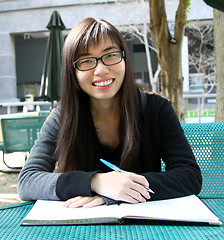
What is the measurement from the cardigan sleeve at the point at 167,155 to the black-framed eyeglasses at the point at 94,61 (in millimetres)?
316

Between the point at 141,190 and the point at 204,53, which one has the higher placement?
the point at 204,53

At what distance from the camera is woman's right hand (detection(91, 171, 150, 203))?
40.3 inches

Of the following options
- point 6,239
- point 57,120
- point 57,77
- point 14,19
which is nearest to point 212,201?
point 6,239

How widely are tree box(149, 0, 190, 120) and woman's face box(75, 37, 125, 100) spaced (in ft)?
7.93

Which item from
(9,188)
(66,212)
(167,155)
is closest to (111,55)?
(167,155)

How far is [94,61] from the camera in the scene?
138 centimetres

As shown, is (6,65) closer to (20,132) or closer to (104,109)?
(20,132)

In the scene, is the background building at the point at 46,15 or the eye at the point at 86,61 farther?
the background building at the point at 46,15

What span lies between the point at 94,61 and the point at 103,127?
429 millimetres

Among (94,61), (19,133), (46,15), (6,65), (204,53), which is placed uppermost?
(46,15)

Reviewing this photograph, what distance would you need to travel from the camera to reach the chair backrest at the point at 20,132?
4371mm

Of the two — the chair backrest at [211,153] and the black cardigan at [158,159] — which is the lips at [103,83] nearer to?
the black cardigan at [158,159]

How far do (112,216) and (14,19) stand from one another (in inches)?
680

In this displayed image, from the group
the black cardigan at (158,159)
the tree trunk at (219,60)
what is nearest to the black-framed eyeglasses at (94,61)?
the black cardigan at (158,159)
